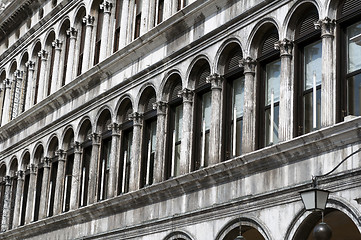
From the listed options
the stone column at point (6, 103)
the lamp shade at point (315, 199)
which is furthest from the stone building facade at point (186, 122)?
the stone column at point (6, 103)

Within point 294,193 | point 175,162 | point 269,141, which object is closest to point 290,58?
point 269,141

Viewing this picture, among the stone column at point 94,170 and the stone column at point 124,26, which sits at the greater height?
the stone column at point 124,26

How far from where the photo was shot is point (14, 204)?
34625 millimetres

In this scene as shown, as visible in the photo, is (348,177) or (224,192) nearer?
(348,177)

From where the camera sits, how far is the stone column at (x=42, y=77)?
3372cm

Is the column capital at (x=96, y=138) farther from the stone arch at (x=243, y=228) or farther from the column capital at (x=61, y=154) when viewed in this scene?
the stone arch at (x=243, y=228)

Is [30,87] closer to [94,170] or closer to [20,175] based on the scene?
[20,175]

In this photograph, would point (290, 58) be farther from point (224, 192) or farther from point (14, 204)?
point (14, 204)

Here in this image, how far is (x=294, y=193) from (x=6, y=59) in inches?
942

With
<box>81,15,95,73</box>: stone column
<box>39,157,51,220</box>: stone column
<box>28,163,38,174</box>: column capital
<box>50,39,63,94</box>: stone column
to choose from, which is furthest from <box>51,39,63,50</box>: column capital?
<box>28,163,38,174</box>: column capital

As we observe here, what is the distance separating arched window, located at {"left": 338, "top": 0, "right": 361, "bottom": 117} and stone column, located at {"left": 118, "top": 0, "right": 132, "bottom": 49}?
1058cm

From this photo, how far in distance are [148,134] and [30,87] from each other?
36.4 ft

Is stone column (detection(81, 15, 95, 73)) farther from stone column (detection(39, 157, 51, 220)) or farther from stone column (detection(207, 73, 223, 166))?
stone column (detection(207, 73, 223, 166))

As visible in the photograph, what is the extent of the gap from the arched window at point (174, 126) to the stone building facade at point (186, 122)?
0.14 ft
